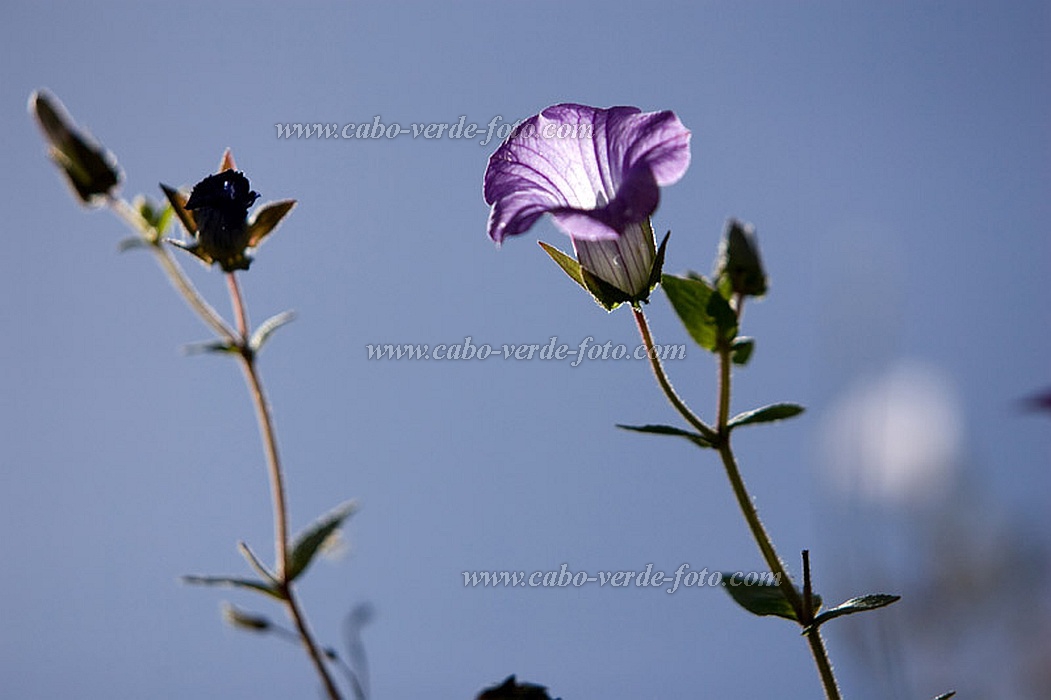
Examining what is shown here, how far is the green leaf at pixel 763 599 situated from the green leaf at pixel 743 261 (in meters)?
0.29

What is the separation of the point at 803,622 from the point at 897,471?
1226 millimetres

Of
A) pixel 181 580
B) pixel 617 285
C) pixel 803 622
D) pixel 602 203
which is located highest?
pixel 602 203

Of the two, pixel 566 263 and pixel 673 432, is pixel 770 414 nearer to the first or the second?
pixel 673 432

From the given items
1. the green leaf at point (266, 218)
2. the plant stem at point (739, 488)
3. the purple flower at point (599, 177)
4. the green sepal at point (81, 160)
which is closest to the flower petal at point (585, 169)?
the purple flower at point (599, 177)

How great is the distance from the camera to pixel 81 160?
1480 millimetres

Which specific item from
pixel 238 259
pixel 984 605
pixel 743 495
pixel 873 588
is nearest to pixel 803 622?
pixel 743 495

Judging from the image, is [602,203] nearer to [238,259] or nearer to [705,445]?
A: [705,445]

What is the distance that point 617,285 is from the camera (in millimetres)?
1115

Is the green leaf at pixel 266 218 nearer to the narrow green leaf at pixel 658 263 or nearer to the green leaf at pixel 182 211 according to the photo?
the green leaf at pixel 182 211

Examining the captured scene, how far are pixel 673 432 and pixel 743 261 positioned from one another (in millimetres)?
202

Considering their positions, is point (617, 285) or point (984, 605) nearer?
point (617, 285)

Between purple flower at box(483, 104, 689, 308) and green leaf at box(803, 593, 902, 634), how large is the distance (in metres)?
0.36

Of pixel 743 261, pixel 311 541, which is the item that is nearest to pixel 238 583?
pixel 311 541

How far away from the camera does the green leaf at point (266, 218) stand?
4.06 feet
